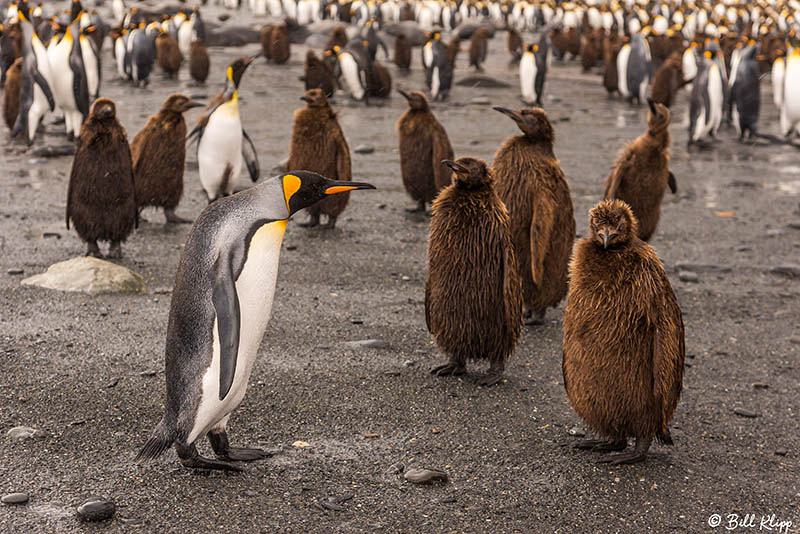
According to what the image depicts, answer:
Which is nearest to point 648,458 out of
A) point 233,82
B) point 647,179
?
point 647,179

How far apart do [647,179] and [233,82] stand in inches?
132

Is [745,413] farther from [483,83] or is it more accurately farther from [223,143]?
[483,83]

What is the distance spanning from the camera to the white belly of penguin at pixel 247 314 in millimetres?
2863

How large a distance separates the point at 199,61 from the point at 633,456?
13916mm

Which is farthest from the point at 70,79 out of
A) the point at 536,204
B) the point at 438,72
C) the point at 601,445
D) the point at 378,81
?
the point at 601,445

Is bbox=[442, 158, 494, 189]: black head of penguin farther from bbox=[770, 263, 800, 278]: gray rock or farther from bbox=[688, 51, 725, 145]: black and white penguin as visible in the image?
bbox=[688, 51, 725, 145]: black and white penguin

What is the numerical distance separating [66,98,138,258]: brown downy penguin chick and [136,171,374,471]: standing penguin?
2.68 meters

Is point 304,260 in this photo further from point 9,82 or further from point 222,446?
point 9,82

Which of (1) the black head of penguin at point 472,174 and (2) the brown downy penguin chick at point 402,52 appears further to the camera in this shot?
(2) the brown downy penguin chick at point 402,52

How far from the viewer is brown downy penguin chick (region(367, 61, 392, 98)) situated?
14141 millimetres

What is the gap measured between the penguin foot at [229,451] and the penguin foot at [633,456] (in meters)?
1.29

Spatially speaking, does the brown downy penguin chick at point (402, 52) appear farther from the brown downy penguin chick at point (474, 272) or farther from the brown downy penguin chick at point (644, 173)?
the brown downy penguin chick at point (474, 272)

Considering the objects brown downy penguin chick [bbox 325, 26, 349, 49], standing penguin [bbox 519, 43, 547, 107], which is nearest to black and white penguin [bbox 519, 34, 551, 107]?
standing penguin [bbox 519, 43, 547, 107]

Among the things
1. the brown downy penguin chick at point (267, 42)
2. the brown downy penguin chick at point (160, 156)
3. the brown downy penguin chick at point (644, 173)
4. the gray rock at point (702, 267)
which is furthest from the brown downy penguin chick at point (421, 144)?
the brown downy penguin chick at point (267, 42)
